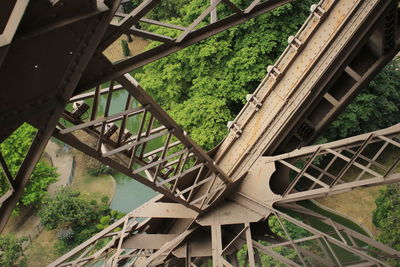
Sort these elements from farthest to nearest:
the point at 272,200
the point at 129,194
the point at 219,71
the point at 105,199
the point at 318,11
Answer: the point at 129,194 < the point at 105,199 < the point at 219,71 < the point at 272,200 < the point at 318,11

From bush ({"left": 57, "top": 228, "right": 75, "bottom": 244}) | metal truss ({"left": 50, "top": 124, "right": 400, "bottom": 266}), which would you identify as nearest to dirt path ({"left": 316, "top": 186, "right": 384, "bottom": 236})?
bush ({"left": 57, "top": 228, "right": 75, "bottom": 244})

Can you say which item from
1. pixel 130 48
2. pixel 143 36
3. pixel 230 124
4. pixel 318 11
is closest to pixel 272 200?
pixel 230 124

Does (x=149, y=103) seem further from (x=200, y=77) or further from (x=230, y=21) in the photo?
(x=200, y=77)

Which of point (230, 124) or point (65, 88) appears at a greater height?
point (65, 88)

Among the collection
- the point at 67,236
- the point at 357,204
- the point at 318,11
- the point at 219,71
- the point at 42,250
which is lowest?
the point at 357,204

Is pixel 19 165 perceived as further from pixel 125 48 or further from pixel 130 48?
pixel 130 48

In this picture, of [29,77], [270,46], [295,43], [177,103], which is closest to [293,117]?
[295,43]
